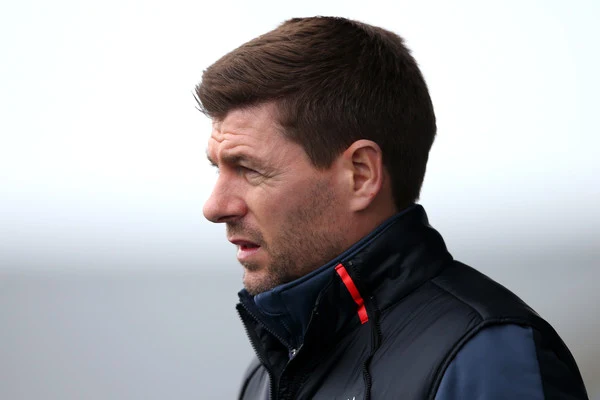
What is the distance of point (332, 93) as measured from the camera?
1.87 meters

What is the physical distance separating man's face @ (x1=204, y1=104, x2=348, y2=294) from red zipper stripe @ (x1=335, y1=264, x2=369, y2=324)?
82 millimetres

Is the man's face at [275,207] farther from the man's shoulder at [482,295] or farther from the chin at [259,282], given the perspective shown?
the man's shoulder at [482,295]

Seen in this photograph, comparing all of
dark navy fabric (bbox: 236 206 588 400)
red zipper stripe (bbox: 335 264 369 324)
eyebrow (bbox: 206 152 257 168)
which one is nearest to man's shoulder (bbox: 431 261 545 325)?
dark navy fabric (bbox: 236 206 588 400)

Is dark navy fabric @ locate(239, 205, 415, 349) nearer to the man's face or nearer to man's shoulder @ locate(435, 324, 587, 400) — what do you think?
the man's face

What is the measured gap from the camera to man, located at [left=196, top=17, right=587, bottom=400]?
1760 mm

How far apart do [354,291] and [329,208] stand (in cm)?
18

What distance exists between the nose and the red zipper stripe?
0.77 ft

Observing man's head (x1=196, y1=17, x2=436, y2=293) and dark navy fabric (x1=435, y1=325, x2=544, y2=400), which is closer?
dark navy fabric (x1=435, y1=325, x2=544, y2=400)

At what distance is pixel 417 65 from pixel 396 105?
0.58ft

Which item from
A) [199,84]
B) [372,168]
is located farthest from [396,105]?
[199,84]

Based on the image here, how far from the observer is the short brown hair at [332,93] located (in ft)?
6.09

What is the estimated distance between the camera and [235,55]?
195 cm

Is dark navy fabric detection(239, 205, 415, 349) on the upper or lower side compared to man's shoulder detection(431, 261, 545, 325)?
upper

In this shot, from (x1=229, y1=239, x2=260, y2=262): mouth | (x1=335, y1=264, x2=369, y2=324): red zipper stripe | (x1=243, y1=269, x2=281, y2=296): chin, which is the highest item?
(x1=229, y1=239, x2=260, y2=262): mouth
